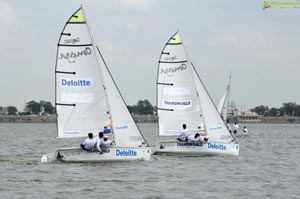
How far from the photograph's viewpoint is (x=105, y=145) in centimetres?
2978

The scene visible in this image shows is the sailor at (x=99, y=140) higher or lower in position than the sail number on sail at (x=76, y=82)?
lower

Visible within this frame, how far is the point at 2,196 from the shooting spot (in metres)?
22.2

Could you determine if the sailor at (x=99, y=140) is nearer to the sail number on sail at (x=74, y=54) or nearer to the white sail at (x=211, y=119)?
the sail number on sail at (x=74, y=54)

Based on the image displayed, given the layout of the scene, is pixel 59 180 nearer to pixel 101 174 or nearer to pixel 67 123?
pixel 101 174

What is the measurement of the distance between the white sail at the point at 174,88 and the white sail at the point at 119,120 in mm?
6822

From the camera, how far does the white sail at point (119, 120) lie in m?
31.8

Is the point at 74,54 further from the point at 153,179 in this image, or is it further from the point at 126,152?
the point at 153,179

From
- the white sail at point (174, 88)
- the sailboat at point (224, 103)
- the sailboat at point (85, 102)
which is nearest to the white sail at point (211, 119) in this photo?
the white sail at point (174, 88)

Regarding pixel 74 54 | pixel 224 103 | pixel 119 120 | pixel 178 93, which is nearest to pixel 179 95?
pixel 178 93

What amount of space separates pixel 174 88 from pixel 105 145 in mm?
10099

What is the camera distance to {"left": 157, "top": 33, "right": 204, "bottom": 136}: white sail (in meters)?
38.9

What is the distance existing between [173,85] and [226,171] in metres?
9.64

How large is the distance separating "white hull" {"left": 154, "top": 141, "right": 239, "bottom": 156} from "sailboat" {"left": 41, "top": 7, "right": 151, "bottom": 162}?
4334 mm

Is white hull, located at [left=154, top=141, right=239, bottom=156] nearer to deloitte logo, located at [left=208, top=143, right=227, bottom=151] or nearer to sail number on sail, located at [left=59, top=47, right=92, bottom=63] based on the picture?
deloitte logo, located at [left=208, top=143, right=227, bottom=151]
